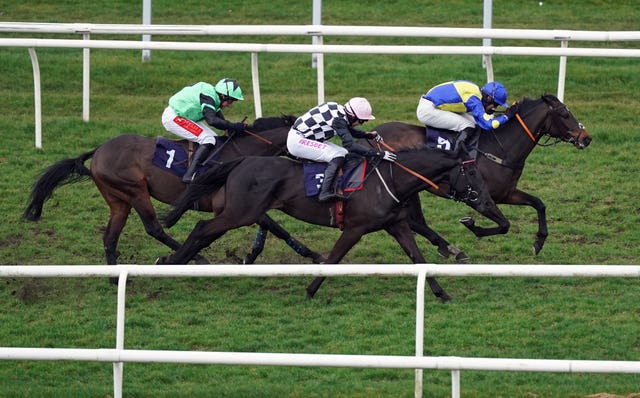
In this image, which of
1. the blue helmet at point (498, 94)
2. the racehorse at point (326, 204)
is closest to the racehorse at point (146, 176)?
the racehorse at point (326, 204)

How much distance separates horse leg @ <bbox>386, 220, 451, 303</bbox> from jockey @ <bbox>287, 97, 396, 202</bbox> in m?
0.52

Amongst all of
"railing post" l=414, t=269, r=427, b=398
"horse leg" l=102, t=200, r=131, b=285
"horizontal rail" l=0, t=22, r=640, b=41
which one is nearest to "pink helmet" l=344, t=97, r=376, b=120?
"horse leg" l=102, t=200, r=131, b=285

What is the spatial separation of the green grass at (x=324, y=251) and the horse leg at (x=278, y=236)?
25 cm

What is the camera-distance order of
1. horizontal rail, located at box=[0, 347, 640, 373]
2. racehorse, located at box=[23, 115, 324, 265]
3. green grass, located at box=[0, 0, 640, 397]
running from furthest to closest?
racehorse, located at box=[23, 115, 324, 265] < green grass, located at box=[0, 0, 640, 397] < horizontal rail, located at box=[0, 347, 640, 373]

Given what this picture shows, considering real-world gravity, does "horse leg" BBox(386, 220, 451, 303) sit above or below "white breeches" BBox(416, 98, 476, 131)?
below

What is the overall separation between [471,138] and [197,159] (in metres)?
2.17

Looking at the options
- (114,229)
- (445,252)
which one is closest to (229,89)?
(114,229)

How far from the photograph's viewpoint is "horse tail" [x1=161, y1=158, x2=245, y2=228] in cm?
930

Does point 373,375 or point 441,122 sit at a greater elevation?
Result: point 441,122

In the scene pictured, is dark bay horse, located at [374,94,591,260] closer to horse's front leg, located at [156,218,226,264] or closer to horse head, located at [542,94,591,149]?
horse head, located at [542,94,591,149]

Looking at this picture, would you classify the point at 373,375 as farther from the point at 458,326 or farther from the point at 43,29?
the point at 43,29

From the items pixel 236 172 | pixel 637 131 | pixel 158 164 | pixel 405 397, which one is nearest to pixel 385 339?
pixel 405 397

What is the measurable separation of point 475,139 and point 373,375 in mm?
3222

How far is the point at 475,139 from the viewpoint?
10141mm
